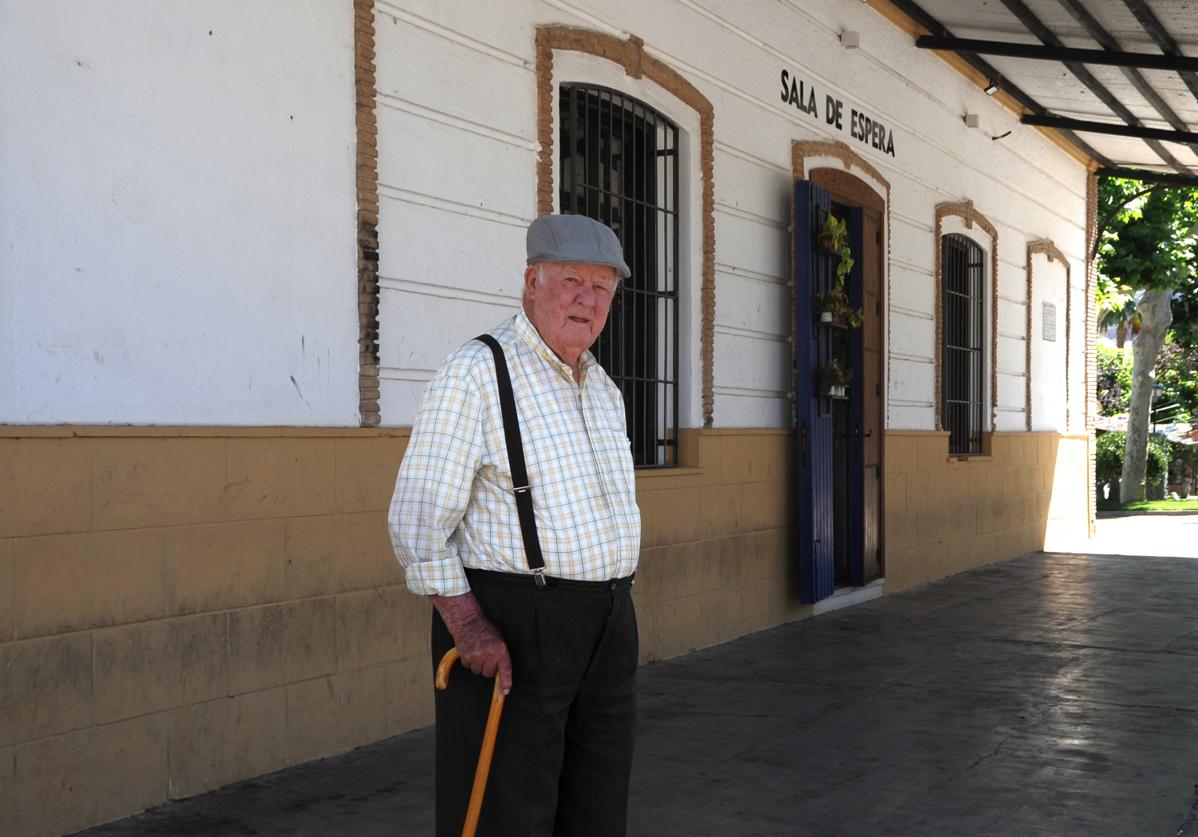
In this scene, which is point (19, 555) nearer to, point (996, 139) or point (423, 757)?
point (423, 757)

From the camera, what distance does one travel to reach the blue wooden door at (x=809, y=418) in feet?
33.0

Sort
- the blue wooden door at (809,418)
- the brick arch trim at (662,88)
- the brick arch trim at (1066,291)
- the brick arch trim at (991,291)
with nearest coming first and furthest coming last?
the brick arch trim at (662,88) < the blue wooden door at (809,418) < the brick arch trim at (991,291) < the brick arch trim at (1066,291)

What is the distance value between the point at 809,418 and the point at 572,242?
6.93 meters

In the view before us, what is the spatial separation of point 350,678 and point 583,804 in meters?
2.78

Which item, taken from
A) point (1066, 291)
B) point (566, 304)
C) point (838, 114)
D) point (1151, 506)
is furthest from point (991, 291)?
point (1151, 506)

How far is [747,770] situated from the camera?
19.3 ft

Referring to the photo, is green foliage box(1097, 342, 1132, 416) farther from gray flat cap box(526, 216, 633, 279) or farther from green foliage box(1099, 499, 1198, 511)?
gray flat cap box(526, 216, 633, 279)

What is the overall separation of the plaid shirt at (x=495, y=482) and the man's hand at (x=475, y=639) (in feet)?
0.12

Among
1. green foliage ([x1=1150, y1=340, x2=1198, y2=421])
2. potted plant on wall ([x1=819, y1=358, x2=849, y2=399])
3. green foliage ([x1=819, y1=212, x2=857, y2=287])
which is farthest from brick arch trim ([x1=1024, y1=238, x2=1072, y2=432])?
green foliage ([x1=1150, y1=340, x2=1198, y2=421])

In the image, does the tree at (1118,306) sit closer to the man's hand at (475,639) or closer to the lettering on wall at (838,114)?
the lettering on wall at (838,114)

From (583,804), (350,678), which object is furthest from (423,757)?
(583,804)

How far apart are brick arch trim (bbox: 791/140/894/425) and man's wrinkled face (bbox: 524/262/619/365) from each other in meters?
7.05

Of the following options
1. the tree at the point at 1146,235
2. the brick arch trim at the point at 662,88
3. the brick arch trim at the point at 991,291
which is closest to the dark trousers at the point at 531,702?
the brick arch trim at the point at 662,88

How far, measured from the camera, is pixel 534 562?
335cm
